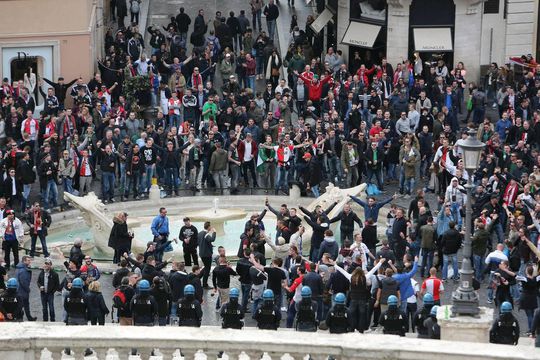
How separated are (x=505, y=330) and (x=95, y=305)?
7.92 m

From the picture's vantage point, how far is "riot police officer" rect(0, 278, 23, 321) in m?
34.5

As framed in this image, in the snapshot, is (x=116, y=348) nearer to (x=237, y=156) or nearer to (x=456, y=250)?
Result: (x=456, y=250)

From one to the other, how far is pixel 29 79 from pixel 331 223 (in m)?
14.6

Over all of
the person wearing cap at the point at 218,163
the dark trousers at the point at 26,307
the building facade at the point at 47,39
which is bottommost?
the dark trousers at the point at 26,307

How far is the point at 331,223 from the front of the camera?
147ft

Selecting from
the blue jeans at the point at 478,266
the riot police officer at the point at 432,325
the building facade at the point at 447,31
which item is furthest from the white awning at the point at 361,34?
the riot police officer at the point at 432,325

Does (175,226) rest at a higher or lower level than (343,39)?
lower

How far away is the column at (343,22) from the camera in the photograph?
203 feet

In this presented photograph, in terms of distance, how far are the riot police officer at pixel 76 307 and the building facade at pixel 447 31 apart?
1070 inches

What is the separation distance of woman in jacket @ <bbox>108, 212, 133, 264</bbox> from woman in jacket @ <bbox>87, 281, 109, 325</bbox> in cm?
696

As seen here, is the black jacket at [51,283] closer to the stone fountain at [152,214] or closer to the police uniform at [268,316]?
the police uniform at [268,316]

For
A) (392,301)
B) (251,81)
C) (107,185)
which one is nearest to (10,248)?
(107,185)

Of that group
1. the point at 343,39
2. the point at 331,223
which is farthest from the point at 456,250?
the point at 343,39

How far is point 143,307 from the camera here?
3347 centimetres
